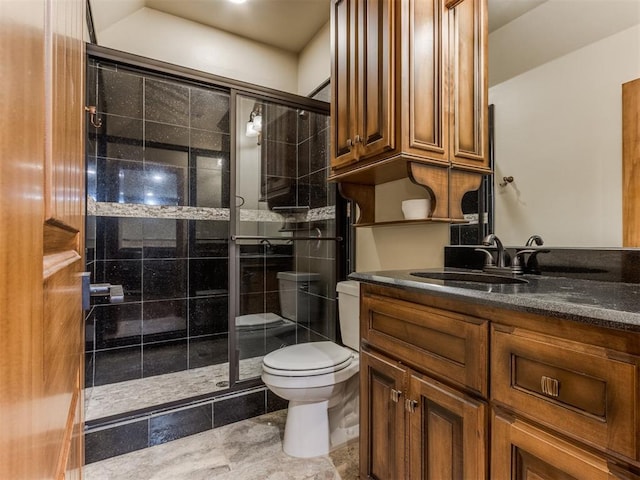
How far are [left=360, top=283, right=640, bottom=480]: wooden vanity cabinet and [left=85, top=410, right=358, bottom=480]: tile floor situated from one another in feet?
1.39

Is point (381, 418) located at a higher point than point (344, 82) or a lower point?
lower

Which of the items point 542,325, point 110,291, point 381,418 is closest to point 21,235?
point 110,291

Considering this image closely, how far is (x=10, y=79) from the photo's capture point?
0.21 m

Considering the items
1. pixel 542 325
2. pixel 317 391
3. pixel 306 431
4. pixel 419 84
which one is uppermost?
pixel 419 84

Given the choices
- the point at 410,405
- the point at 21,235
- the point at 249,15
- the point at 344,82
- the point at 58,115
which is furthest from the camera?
the point at 249,15

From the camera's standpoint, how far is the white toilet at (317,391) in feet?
5.25

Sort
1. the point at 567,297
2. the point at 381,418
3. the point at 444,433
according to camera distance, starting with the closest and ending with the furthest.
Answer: the point at 567,297 → the point at 444,433 → the point at 381,418

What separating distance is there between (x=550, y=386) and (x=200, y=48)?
2.95 metres

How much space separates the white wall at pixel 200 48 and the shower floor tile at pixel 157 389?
2266 millimetres

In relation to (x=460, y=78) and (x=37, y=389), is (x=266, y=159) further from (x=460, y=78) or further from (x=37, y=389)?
(x=37, y=389)

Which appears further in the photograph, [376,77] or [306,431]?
[306,431]

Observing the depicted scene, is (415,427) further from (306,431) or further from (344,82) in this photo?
(344,82)

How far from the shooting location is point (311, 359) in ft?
5.57

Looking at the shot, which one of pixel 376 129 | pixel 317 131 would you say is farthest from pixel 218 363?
pixel 376 129
